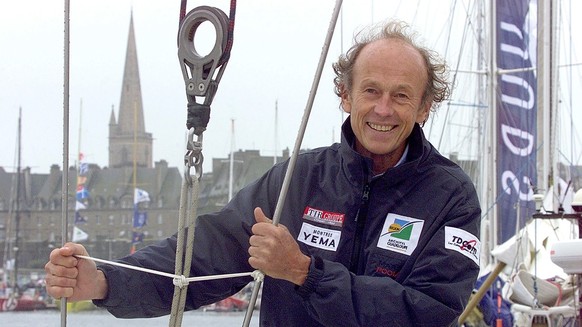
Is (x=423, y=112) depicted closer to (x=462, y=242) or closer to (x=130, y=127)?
(x=462, y=242)

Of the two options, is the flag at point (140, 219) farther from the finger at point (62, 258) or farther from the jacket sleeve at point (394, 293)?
the jacket sleeve at point (394, 293)

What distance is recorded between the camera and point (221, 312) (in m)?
55.6

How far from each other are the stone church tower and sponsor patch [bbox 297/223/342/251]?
82485 millimetres

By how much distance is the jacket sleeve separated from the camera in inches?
122

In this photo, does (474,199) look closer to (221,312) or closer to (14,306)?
(221,312)

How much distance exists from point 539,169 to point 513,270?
1.99m

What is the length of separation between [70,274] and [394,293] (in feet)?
2.72

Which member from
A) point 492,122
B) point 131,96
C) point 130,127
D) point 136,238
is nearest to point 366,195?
point 492,122

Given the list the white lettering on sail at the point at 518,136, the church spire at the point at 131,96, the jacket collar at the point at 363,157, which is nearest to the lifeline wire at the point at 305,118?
the jacket collar at the point at 363,157

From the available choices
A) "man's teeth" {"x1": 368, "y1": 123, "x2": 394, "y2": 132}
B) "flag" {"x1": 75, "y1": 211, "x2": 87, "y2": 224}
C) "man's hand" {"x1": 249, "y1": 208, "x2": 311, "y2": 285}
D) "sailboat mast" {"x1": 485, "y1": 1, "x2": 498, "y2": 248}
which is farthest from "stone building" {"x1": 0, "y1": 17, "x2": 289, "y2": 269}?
"man's hand" {"x1": 249, "y1": 208, "x2": 311, "y2": 285}

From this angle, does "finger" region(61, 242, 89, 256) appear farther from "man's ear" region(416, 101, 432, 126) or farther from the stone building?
the stone building

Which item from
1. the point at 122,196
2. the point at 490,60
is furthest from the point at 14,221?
the point at 490,60

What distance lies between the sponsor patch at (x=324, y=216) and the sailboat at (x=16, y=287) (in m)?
52.1

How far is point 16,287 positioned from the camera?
216ft
